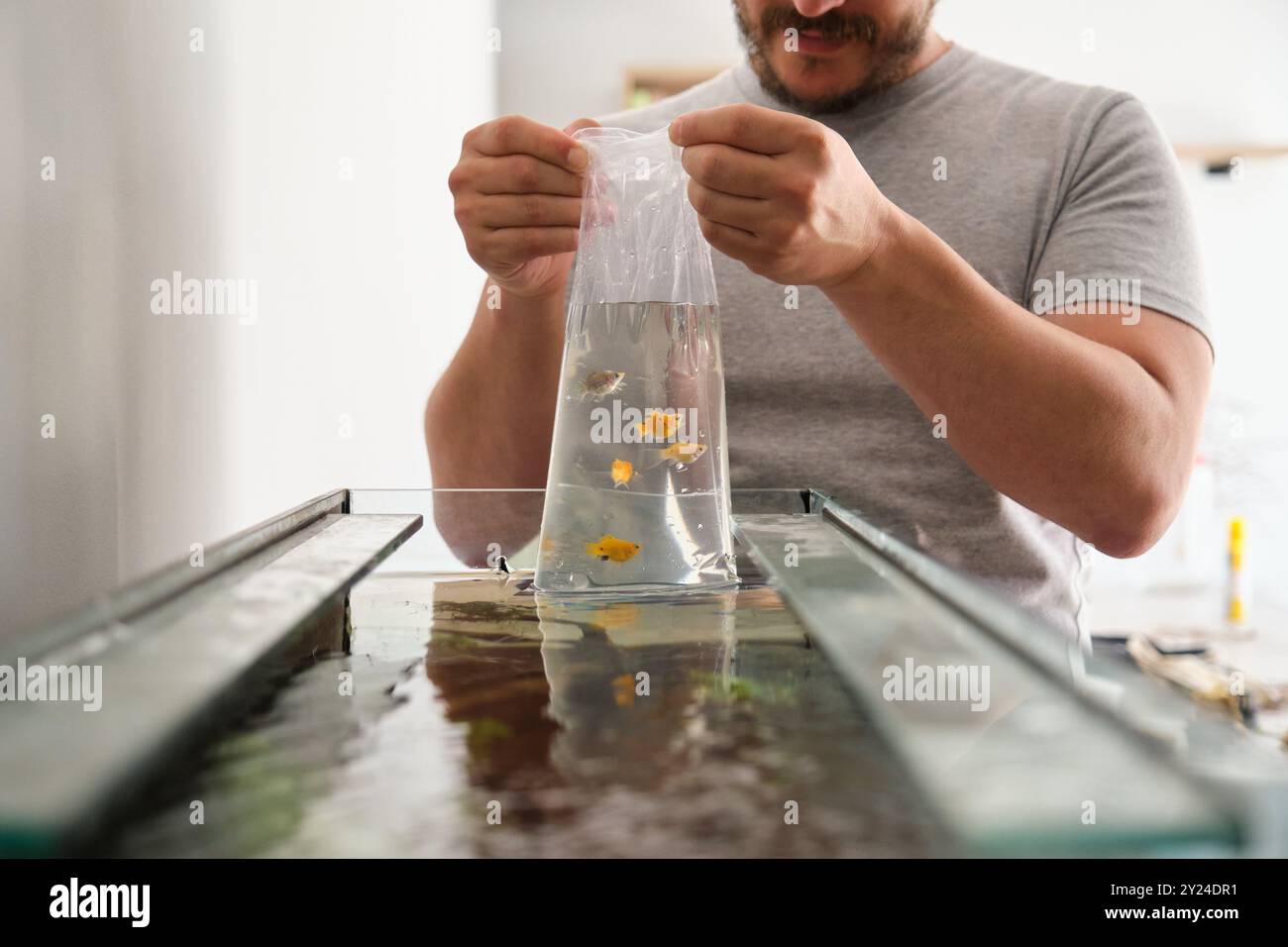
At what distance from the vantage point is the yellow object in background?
2.90 metres

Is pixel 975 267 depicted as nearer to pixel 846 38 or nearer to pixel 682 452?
pixel 846 38

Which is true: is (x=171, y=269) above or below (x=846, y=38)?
below

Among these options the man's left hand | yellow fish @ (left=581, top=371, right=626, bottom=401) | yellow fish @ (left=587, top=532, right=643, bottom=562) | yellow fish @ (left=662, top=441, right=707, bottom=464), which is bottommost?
yellow fish @ (left=587, top=532, right=643, bottom=562)

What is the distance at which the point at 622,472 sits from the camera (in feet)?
1.79

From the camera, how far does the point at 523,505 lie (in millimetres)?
737

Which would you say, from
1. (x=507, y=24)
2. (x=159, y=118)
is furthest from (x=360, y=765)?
(x=507, y=24)

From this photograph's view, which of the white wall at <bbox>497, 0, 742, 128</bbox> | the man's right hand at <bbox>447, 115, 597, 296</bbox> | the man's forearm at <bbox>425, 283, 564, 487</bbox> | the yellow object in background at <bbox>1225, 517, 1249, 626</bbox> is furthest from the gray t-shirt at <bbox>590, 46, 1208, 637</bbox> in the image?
the white wall at <bbox>497, 0, 742, 128</bbox>

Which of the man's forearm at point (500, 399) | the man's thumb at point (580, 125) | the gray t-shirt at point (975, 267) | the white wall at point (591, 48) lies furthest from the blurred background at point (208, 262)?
the white wall at point (591, 48)

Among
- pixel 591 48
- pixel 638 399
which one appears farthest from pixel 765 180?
pixel 591 48

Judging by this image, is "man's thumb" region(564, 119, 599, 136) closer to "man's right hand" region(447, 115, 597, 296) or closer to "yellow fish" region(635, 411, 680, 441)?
"man's right hand" region(447, 115, 597, 296)

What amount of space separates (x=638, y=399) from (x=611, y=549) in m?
0.08

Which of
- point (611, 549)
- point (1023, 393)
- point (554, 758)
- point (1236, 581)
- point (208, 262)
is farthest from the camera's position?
point (1236, 581)

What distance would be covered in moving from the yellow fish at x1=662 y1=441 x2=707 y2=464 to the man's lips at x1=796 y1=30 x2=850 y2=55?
2.23ft

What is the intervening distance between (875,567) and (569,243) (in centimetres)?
34
